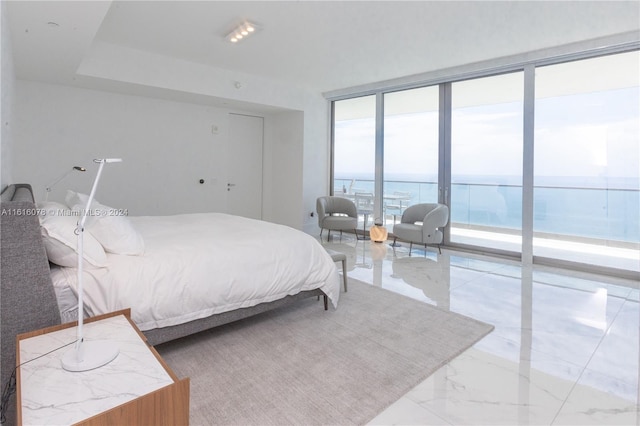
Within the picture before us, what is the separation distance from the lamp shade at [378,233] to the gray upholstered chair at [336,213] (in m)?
0.33

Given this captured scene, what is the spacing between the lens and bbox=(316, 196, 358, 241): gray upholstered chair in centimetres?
616

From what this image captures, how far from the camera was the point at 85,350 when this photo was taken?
1.38m

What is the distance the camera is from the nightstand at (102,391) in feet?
3.50

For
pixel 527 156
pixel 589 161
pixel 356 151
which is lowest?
pixel 589 161

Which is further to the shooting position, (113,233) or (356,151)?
(356,151)

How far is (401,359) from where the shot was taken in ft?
7.58

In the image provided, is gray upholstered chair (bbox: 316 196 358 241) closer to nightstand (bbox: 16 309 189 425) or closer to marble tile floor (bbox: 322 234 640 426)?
marble tile floor (bbox: 322 234 640 426)

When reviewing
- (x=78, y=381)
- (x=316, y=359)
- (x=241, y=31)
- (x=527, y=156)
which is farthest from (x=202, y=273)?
(x=527, y=156)

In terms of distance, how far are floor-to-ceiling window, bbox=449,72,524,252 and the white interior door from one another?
3496 mm

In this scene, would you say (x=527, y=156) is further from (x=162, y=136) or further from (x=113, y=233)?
(x=162, y=136)

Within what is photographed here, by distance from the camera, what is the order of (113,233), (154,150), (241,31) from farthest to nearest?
(154,150) → (241,31) → (113,233)

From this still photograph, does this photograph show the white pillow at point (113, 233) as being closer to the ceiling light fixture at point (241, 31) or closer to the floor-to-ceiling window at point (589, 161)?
the ceiling light fixture at point (241, 31)

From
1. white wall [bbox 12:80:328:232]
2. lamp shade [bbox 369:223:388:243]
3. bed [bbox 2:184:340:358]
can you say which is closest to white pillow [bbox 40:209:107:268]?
bed [bbox 2:184:340:358]

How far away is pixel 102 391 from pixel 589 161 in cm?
523
